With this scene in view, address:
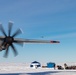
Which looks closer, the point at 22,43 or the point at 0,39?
the point at 0,39

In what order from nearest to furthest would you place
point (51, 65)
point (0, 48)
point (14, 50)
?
1. point (0, 48)
2. point (14, 50)
3. point (51, 65)

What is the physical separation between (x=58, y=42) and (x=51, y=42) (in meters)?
1.31

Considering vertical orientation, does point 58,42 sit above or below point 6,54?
above

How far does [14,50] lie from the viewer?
121 feet

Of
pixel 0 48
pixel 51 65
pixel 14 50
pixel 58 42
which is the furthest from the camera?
pixel 51 65

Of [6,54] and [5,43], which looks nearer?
[5,43]

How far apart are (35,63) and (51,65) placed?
5464mm

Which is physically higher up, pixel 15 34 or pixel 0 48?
pixel 15 34

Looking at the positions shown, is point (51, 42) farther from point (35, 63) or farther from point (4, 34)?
point (35, 63)

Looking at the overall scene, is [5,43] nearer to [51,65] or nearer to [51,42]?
[51,42]

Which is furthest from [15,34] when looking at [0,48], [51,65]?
[51,65]

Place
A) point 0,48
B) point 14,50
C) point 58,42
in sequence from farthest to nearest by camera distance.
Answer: point 58,42, point 14,50, point 0,48

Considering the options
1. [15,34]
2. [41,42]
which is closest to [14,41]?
[15,34]

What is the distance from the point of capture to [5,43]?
34.8 metres
